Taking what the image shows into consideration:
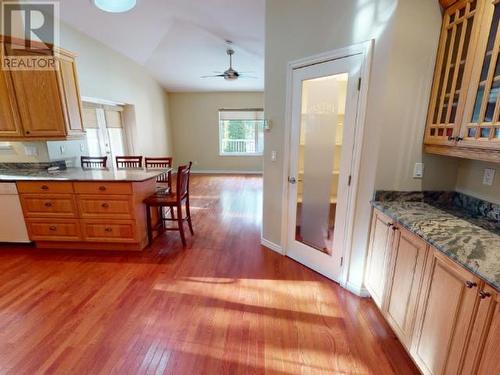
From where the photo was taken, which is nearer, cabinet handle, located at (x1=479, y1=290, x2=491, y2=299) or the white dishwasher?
cabinet handle, located at (x1=479, y1=290, x2=491, y2=299)

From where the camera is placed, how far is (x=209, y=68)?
18.8 ft

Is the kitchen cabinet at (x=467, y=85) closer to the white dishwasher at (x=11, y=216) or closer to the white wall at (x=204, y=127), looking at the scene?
the white dishwasher at (x=11, y=216)

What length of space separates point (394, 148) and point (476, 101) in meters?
0.53

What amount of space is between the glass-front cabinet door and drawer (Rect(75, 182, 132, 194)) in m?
2.91

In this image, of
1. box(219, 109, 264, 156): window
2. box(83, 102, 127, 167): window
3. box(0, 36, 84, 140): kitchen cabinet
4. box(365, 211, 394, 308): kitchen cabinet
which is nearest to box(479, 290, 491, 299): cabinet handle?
box(365, 211, 394, 308): kitchen cabinet

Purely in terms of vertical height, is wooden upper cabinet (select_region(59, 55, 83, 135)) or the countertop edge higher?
wooden upper cabinet (select_region(59, 55, 83, 135))

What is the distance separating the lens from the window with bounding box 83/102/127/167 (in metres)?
4.17

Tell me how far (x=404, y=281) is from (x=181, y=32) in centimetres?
475

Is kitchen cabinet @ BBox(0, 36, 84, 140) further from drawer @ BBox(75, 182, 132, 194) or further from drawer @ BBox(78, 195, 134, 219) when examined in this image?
drawer @ BBox(78, 195, 134, 219)

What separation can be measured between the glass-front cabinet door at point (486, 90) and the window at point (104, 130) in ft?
14.7

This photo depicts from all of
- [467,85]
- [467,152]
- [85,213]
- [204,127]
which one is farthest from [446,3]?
[204,127]

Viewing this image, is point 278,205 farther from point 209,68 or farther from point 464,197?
→ point 209,68

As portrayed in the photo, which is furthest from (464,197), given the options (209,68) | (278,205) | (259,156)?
(259,156)

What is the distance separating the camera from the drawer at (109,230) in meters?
2.79
